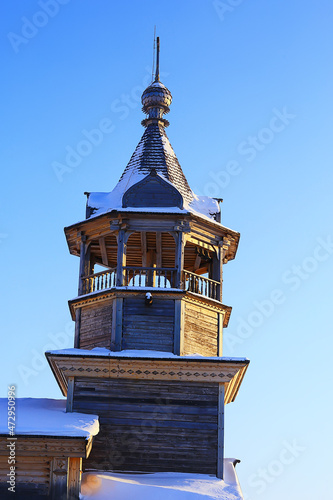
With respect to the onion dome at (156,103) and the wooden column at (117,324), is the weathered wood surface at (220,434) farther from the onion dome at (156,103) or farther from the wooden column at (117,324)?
the onion dome at (156,103)

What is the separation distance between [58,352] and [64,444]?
8.74 ft

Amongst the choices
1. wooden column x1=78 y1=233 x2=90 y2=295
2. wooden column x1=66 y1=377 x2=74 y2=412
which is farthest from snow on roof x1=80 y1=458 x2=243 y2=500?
wooden column x1=78 y1=233 x2=90 y2=295

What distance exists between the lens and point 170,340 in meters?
20.1

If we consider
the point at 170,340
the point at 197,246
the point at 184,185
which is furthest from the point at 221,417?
the point at 184,185

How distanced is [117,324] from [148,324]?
0.75m

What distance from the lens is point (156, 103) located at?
24156mm

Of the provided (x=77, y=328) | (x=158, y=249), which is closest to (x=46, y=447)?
(x=77, y=328)

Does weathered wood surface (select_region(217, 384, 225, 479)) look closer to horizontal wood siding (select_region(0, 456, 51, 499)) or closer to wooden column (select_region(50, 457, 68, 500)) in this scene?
wooden column (select_region(50, 457, 68, 500))

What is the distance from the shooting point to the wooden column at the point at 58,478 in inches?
676

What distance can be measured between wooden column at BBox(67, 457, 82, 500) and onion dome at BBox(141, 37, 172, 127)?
10.6m

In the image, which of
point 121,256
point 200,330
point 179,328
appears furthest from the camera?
point 121,256

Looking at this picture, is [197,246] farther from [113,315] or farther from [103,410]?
[103,410]

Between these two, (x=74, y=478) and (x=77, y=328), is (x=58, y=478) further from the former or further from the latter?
(x=77, y=328)

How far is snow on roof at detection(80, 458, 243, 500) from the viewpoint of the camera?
17391 mm
